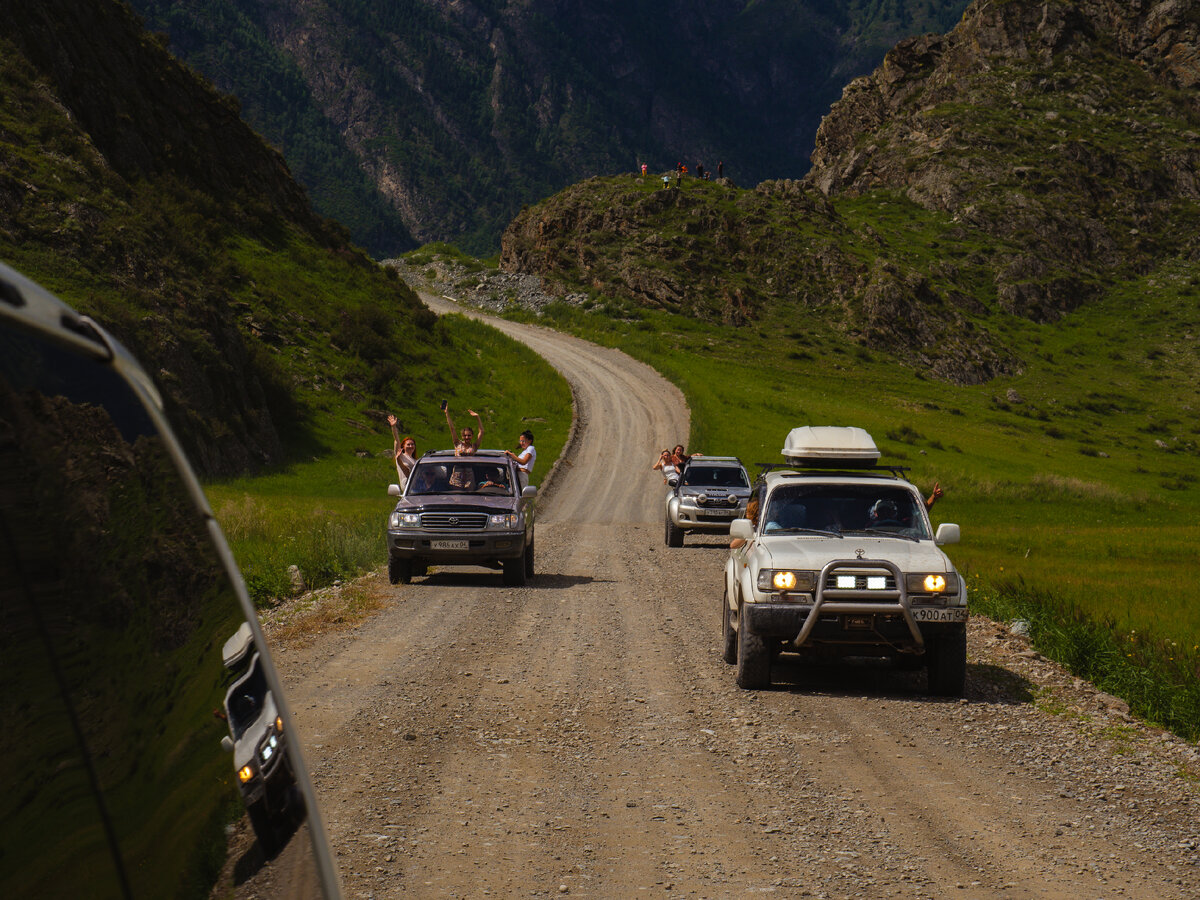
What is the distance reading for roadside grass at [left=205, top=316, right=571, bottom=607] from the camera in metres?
17.8

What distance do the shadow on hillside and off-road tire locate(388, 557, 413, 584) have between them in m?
7.54

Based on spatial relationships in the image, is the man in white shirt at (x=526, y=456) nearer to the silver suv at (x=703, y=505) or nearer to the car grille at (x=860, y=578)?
the silver suv at (x=703, y=505)

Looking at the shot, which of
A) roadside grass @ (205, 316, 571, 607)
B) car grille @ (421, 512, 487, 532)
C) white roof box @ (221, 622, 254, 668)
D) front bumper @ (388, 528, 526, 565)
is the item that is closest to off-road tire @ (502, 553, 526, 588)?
front bumper @ (388, 528, 526, 565)

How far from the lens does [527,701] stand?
898 centimetres

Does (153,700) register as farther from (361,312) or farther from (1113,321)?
(1113,321)

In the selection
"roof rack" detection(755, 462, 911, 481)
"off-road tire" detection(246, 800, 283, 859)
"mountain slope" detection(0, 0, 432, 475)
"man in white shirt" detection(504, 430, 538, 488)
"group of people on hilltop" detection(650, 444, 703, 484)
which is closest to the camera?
"off-road tire" detection(246, 800, 283, 859)

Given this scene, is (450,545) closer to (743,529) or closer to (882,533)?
(743,529)

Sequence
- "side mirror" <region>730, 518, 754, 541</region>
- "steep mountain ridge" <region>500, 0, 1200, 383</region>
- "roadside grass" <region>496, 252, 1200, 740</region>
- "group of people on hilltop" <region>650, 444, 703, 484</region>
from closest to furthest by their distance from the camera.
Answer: "side mirror" <region>730, 518, 754, 541</region> → "roadside grass" <region>496, 252, 1200, 740</region> → "group of people on hilltop" <region>650, 444, 703, 484</region> → "steep mountain ridge" <region>500, 0, 1200, 383</region>

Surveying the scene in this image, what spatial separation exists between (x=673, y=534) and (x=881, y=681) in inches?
581

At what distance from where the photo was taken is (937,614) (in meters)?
9.23

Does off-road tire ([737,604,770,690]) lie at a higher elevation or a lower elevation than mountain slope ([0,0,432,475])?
lower

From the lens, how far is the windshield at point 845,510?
Answer: 10.6 m

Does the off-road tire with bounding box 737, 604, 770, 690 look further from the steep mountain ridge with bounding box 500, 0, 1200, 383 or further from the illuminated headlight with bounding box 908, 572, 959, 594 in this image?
the steep mountain ridge with bounding box 500, 0, 1200, 383

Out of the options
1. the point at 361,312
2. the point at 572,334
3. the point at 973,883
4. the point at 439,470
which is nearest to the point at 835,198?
the point at 572,334
